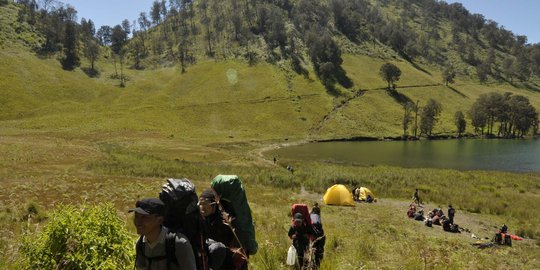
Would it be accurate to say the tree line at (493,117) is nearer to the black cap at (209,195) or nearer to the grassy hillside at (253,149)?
the grassy hillside at (253,149)

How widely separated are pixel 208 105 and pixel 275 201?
96.7 metres

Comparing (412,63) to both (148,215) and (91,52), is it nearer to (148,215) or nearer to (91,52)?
(91,52)

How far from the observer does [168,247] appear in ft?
15.6

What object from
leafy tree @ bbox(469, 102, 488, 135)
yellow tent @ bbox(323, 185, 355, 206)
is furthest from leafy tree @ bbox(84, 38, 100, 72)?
yellow tent @ bbox(323, 185, 355, 206)

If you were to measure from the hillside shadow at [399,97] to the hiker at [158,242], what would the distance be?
135690 mm

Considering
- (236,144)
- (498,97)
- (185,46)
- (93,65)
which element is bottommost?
(236,144)

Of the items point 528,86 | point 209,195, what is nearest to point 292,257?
point 209,195

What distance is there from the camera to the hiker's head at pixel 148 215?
460 centimetres

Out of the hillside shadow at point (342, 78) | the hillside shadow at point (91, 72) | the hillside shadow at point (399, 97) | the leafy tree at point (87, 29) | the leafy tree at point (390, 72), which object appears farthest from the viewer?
the leafy tree at point (87, 29)

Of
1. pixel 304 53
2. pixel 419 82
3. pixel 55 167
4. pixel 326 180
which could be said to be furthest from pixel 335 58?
pixel 55 167

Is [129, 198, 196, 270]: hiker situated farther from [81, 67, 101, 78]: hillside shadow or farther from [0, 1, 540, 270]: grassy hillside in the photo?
[81, 67, 101, 78]: hillside shadow

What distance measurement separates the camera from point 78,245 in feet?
18.4

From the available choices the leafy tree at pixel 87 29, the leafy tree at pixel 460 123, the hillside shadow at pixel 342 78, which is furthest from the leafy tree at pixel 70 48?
the leafy tree at pixel 460 123

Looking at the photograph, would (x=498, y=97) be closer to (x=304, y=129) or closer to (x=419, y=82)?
(x=419, y=82)
